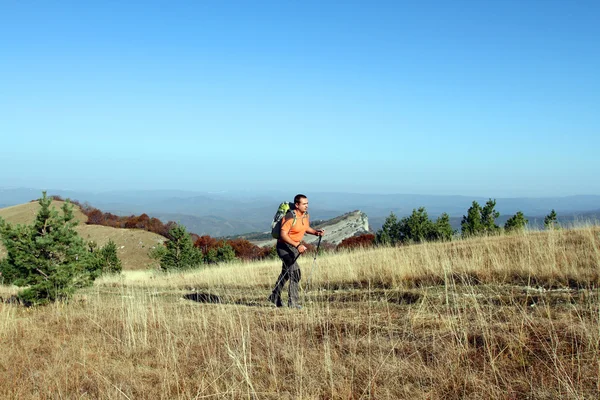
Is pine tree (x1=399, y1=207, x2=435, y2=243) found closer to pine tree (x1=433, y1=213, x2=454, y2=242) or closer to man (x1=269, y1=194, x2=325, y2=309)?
pine tree (x1=433, y1=213, x2=454, y2=242)

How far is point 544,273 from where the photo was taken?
26.4ft

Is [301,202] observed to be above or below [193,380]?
above

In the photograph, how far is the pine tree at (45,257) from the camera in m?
9.61

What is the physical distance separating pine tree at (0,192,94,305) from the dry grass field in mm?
1333

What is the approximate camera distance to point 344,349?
191 inches

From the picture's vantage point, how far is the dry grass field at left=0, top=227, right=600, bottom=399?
12.6 feet

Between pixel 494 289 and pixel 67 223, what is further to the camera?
pixel 67 223

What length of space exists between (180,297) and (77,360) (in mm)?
5725

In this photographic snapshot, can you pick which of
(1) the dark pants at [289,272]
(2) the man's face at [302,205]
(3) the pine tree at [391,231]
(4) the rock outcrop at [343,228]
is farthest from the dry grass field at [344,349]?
(4) the rock outcrop at [343,228]

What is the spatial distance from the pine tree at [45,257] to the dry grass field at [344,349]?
133cm

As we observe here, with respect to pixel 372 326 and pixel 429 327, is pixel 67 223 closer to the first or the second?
pixel 372 326

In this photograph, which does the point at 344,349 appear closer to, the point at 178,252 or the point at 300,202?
the point at 300,202

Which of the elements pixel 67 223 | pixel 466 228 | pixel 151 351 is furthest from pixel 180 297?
pixel 466 228

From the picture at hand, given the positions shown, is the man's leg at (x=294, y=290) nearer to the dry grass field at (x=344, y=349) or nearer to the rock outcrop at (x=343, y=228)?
the dry grass field at (x=344, y=349)
